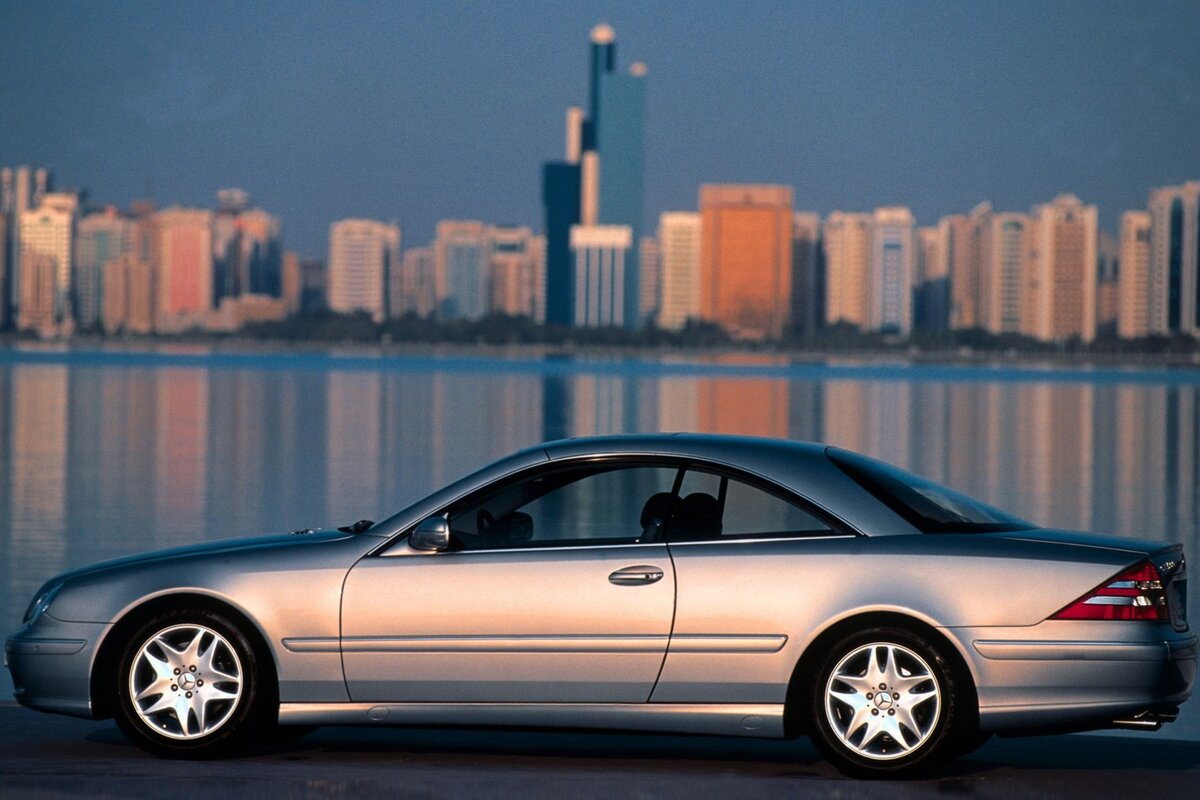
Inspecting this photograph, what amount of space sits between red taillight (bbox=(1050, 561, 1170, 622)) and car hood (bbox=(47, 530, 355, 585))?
8.41 ft

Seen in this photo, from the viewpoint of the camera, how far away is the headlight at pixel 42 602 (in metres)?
6.63

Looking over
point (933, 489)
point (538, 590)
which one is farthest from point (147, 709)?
point (933, 489)

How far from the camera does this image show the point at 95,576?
21.7 ft

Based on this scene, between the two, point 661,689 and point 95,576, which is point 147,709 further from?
point 661,689

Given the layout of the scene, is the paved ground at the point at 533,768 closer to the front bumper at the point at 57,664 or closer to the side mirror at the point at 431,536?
the front bumper at the point at 57,664

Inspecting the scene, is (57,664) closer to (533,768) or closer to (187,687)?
(187,687)

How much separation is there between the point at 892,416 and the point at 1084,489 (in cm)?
2884

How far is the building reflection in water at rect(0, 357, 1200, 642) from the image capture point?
18.0m

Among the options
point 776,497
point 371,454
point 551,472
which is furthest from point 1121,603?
point 371,454

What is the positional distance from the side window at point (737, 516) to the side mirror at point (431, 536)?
31.4 inches

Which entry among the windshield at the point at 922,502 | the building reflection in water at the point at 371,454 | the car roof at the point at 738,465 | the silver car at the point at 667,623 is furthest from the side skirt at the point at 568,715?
the building reflection in water at the point at 371,454

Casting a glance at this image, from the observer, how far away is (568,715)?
6.25 metres

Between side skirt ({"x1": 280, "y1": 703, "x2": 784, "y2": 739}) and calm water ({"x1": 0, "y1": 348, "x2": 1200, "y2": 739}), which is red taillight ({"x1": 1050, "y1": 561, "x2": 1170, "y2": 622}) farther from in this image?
calm water ({"x1": 0, "y1": 348, "x2": 1200, "y2": 739})

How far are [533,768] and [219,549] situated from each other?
1401mm
